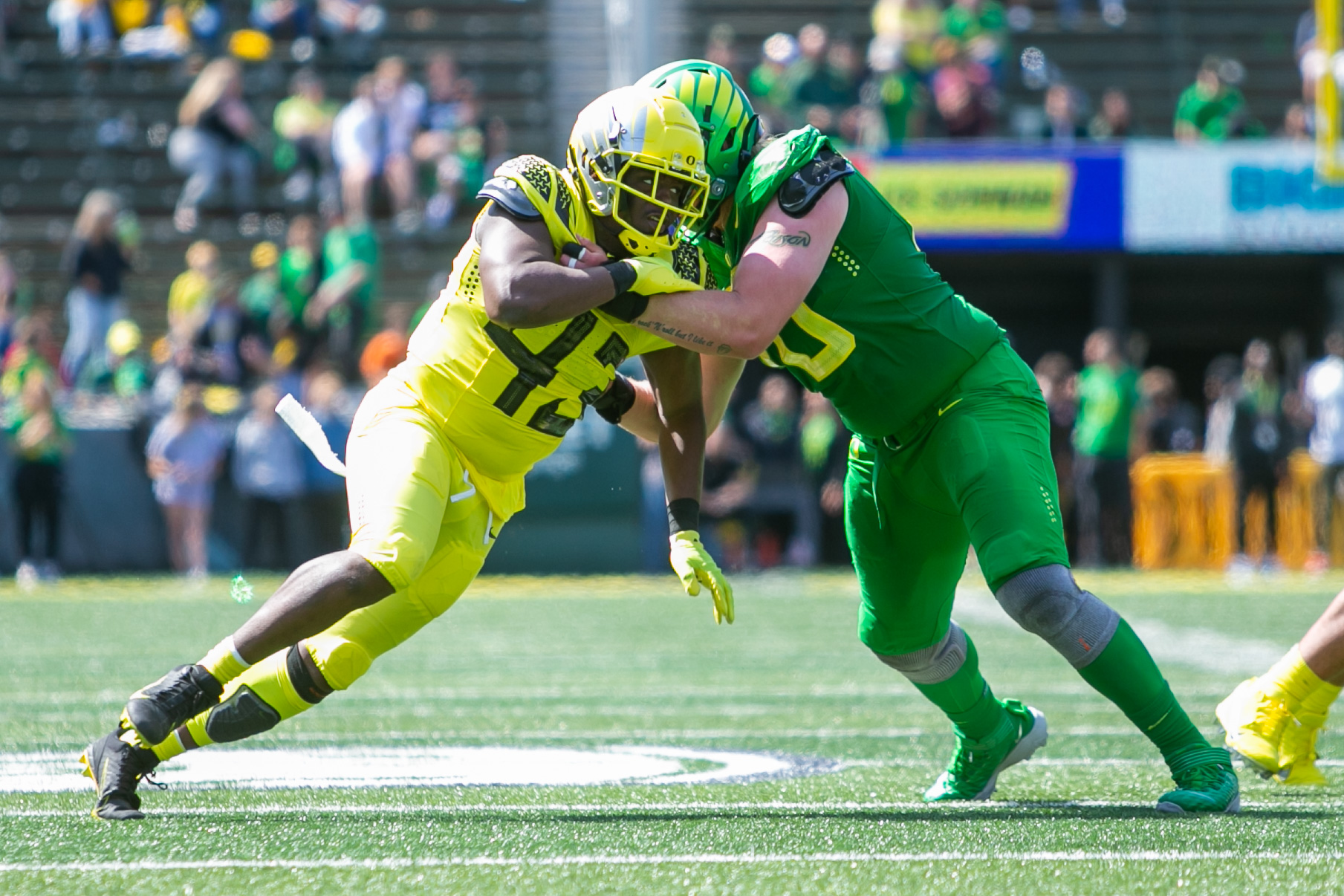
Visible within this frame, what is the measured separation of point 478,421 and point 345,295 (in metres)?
10.2

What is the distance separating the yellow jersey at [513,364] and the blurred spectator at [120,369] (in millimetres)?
10252

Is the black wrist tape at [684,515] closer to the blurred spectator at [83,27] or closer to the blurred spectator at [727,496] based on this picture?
the blurred spectator at [727,496]

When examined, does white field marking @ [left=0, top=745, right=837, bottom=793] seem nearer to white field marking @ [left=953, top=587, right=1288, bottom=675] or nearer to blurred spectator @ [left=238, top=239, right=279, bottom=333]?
white field marking @ [left=953, top=587, right=1288, bottom=675]

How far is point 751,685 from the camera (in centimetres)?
684

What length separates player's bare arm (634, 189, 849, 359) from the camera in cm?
380

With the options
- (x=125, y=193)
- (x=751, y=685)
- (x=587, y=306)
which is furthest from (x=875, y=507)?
(x=125, y=193)

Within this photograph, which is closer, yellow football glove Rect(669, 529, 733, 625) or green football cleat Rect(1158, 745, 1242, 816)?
green football cleat Rect(1158, 745, 1242, 816)

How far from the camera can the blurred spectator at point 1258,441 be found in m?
14.0

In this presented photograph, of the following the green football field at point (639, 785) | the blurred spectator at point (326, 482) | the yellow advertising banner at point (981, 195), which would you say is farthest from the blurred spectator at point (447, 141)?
the green football field at point (639, 785)

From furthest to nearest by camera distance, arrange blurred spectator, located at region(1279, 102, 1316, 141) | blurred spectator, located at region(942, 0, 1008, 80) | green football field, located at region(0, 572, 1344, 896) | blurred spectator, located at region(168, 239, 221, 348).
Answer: blurred spectator, located at region(942, 0, 1008, 80), blurred spectator, located at region(1279, 102, 1316, 141), blurred spectator, located at region(168, 239, 221, 348), green football field, located at region(0, 572, 1344, 896)

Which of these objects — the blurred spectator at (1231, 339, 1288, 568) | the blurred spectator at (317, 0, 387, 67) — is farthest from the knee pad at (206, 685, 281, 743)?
the blurred spectator at (317, 0, 387, 67)

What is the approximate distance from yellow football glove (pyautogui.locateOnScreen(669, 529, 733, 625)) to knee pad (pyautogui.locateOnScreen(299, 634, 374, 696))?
74 centimetres

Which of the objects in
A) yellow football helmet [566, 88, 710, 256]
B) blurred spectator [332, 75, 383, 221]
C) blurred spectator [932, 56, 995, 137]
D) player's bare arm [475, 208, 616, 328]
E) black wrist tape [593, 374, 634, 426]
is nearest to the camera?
player's bare arm [475, 208, 616, 328]

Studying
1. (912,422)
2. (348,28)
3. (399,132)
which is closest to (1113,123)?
(399,132)
